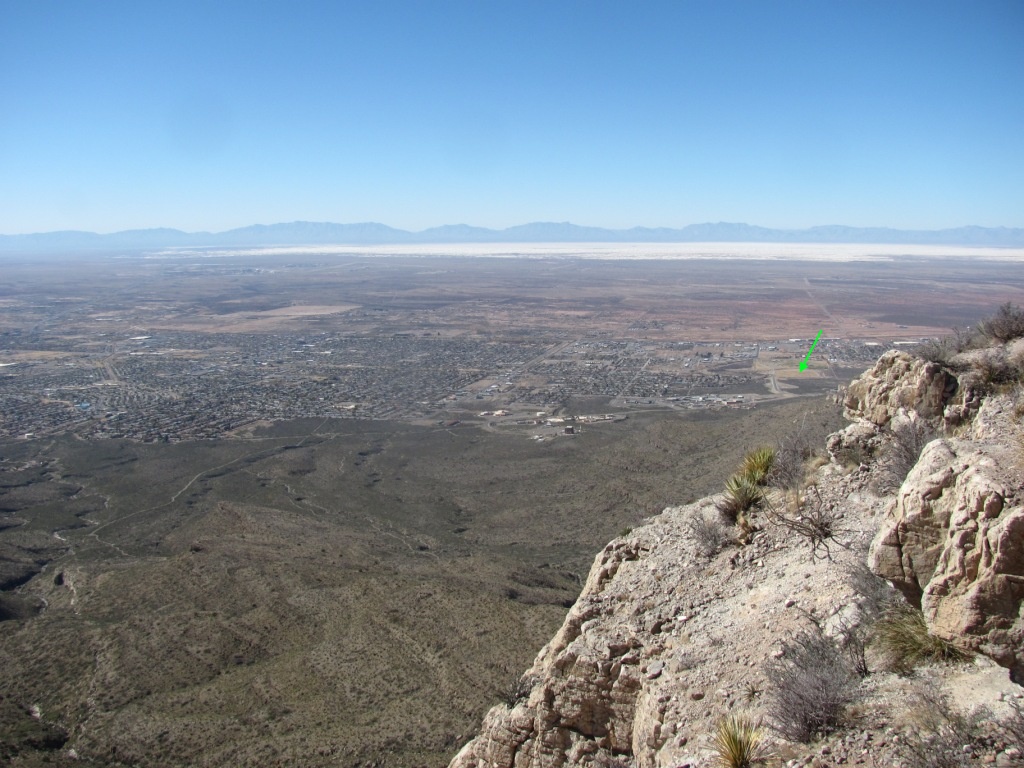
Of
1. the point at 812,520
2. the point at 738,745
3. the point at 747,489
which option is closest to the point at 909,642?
the point at 738,745

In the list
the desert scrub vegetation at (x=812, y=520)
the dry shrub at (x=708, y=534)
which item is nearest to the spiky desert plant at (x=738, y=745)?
the desert scrub vegetation at (x=812, y=520)

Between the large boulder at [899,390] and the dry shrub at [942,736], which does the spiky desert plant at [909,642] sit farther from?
the large boulder at [899,390]

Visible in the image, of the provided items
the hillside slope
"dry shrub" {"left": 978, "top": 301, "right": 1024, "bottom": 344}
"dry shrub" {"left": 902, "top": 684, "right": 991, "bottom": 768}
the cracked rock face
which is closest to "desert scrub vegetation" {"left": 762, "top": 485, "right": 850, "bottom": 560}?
the hillside slope

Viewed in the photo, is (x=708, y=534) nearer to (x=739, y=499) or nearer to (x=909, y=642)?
(x=739, y=499)

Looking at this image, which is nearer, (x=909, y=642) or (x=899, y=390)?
(x=909, y=642)

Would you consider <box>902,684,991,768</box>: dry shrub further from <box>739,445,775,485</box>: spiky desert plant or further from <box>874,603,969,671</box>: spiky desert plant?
<box>739,445,775,485</box>: spiky desert plant

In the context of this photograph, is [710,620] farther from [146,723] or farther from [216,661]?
[216,661]
